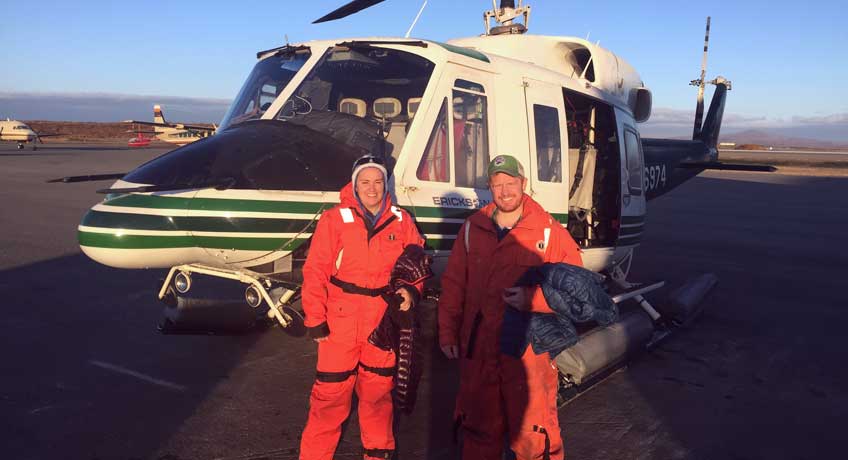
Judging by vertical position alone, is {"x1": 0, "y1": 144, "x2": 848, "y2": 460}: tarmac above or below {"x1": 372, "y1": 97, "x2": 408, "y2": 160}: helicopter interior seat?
below

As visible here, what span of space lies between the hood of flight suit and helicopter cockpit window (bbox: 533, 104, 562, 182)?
2542mm

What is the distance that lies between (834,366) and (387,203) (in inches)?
191

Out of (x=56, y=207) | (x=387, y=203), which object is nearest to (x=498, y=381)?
(x=387, y=203)

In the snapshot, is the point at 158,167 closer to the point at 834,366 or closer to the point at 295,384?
the point at 295,384

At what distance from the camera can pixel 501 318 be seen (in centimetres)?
326

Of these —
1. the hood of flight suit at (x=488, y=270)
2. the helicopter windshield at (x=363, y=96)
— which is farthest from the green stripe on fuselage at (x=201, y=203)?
the hood of flight suit at (x=488, y=270)

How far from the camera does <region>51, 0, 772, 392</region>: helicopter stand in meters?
4.01

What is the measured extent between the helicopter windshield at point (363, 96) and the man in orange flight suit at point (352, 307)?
4.20ft

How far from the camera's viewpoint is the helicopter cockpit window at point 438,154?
4918 millimetres

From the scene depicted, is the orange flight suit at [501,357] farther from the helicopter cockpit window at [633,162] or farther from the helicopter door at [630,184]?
the helicopter cockpit window at [633,162]

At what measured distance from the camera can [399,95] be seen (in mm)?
5406

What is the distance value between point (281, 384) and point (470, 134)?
104 inches

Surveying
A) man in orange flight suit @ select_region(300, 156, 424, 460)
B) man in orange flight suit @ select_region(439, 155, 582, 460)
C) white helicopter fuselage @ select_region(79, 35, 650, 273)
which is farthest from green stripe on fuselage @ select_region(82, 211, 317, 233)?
man in orange flight suit @ select_region(439, 155, 582, 460)

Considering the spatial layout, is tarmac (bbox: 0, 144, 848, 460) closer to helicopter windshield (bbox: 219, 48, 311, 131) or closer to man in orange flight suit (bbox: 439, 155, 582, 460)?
man in orange flight suit (bbox: 439, 155, 582, 460)
